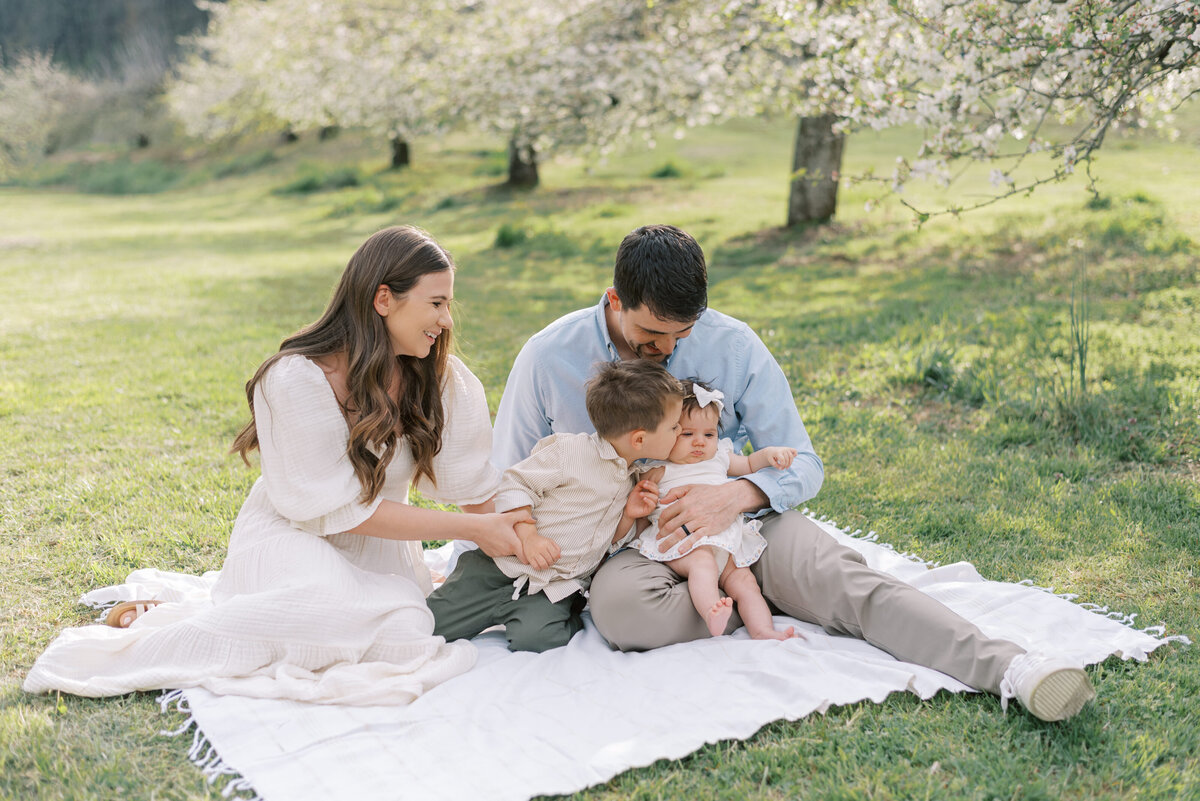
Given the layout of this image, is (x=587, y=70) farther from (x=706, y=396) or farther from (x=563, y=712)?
(x=563, y=712)

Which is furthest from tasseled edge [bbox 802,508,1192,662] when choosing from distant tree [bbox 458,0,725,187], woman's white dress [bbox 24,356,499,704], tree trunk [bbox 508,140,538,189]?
tree trunk [bbox 508,140,538,189]

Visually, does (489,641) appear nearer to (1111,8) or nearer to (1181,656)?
(1181,656)

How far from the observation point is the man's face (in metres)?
3.16

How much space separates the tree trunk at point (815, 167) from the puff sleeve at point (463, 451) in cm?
810

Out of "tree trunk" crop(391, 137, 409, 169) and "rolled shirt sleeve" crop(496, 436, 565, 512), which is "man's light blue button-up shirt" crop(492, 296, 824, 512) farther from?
"tree trunk" crop(391, 137, 409, 169)

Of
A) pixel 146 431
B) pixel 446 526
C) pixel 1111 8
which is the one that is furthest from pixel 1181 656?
pixel 146 431

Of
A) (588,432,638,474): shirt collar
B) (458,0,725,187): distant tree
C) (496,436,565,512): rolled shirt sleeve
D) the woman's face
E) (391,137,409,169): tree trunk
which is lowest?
(496,436,565,512): rolled shirt sleeve

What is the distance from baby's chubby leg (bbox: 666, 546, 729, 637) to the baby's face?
1.14 ft

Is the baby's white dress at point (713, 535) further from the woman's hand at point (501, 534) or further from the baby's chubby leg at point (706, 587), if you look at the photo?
the woman's hand at point (501, 534)

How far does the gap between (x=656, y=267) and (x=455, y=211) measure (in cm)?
1400

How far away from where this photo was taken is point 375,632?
2990 millimetres

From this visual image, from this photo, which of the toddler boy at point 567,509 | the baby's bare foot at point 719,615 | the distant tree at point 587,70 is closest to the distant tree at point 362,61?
the distant tree at point 587,70

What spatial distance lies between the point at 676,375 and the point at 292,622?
1578 mm

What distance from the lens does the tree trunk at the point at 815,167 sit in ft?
36.5
